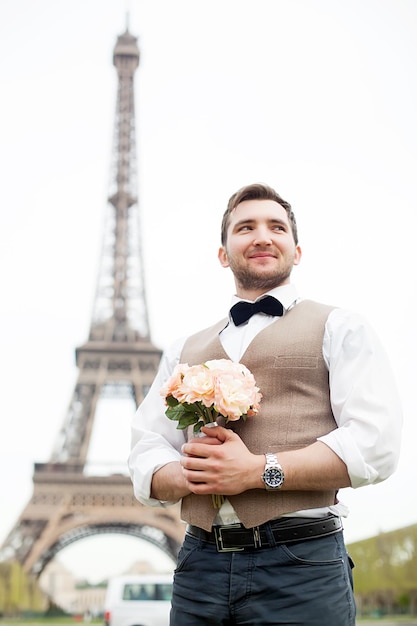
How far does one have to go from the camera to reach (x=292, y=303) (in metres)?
2.71

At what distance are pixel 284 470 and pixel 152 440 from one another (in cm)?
61

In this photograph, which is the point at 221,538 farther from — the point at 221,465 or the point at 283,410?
the point at 283,410

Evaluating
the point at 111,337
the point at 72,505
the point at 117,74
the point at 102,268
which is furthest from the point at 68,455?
the point at 117,74

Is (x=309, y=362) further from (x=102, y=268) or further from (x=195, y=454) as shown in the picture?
(x=102, y=268)

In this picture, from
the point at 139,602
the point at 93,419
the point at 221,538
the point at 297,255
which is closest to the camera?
the point at 221,538

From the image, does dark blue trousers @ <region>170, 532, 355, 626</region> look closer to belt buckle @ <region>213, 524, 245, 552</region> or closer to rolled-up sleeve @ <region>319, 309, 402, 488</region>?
belt buckle @ <region>213, 524, 245, 552</region>

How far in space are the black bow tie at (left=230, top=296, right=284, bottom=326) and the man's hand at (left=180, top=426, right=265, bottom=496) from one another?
54cm

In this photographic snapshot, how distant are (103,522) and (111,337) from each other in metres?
8.95

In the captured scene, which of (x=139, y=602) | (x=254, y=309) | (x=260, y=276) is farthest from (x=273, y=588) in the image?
(x=139, y=602)

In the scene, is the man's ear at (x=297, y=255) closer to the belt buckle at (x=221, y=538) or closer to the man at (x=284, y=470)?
the man at (x=284, y=470)

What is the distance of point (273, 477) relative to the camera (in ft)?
7.36

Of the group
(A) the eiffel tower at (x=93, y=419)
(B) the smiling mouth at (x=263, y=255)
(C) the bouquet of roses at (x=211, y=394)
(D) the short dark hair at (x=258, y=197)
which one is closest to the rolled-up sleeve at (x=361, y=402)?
(C) the bouquet of roses at (x=211, y=394)

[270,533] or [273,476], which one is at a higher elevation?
[273,476]

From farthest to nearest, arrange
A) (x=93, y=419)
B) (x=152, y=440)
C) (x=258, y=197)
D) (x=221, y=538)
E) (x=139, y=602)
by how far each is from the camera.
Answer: (x=93, y=419), (x=139, y=602), (x=258, y=197), (x=152, y=440), (x=221, y=538)
